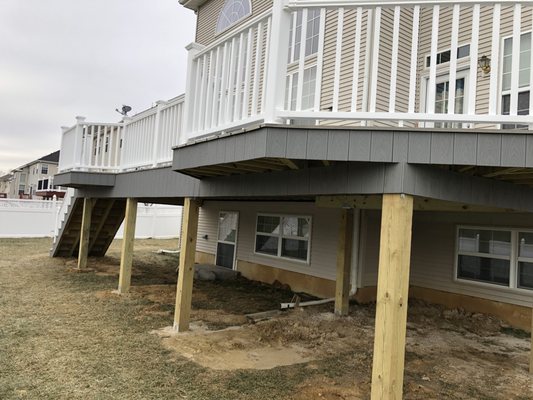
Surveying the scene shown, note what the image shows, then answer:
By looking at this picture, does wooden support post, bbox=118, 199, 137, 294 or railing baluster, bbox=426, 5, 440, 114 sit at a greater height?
railing baluster, bbox=426, 5, 440, 114

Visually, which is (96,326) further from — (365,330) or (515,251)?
(515,251)

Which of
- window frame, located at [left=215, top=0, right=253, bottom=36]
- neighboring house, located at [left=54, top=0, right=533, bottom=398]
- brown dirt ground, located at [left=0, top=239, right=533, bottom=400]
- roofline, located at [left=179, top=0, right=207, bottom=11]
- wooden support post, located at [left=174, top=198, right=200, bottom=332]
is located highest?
roofline, located at [left=179, top=0, right=207, bottom=11]

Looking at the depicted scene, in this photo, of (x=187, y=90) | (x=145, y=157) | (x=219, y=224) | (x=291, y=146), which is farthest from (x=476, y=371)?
(x=219, y=224)

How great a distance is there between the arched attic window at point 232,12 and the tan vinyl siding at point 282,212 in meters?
4.80

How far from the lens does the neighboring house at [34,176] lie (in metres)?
43.0

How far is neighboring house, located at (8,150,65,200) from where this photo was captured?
42987 mm

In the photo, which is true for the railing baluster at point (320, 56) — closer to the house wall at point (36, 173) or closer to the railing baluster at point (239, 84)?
the railing baluster at point (239, 84)

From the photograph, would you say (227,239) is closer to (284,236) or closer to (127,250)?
(284,236)

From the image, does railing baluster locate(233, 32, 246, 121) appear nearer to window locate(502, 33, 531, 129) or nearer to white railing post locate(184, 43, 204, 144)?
white railing post locate(184, 43, 204, 144)

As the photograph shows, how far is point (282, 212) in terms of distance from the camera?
31.0 ft

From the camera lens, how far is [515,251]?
651 centimetres

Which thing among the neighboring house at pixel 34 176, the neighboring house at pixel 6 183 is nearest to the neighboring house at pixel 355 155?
the neighboring house at pixel 34 176

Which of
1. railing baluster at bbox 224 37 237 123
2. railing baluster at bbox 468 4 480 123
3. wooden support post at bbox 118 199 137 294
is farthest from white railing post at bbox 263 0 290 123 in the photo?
wooden support post at bbox 118 199 137 294

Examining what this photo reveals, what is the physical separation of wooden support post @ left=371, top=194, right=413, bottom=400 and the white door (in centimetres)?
816
